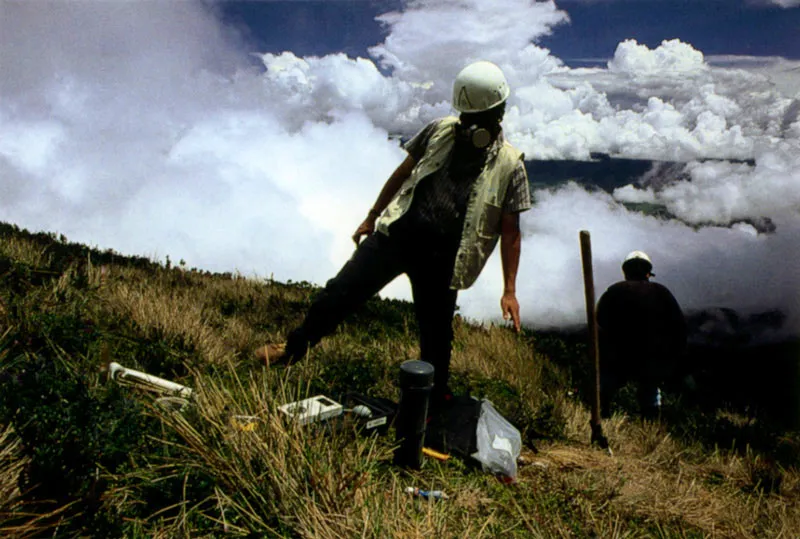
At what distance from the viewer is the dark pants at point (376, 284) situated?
371cm

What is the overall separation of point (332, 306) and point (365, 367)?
3.56 ft

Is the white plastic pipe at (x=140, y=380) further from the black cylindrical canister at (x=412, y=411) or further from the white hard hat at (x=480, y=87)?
the white hard hat at (x=480, y=87)

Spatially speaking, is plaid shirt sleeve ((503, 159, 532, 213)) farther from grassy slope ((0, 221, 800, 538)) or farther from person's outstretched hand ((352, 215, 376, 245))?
grassy slope ((0, 221, 800, 538))

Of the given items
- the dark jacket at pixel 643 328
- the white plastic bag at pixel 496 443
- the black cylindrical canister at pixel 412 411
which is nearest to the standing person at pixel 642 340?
the dark jacket at pixel 643 328

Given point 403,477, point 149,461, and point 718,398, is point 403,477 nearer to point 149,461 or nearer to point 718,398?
point 149,461

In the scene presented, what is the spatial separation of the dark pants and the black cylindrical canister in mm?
694

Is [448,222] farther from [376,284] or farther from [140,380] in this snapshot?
[140,380]

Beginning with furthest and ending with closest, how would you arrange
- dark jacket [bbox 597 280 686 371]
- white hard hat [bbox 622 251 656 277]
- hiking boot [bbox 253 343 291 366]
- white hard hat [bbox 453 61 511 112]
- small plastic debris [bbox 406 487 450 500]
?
1. white hard hat [bbox 622 251 656 277]
2. dark jacket [bbox 597 280 686 371]
3. hiking boot [bbox 253 343 291 366]
4. white hard hat [bbox 453 61 511 112]
5. small plastic debris [bbox 406 487 450 500]

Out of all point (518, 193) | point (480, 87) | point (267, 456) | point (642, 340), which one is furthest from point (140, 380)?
point (642, 340)

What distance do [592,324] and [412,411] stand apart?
1.85 metres

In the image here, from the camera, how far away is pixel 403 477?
3.18m

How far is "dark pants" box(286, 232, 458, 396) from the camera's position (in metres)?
3.71

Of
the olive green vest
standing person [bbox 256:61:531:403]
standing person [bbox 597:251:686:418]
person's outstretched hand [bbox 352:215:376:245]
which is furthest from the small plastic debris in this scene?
standing person [bbox 597:251:686:418]

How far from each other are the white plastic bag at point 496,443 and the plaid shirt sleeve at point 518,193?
126cm
